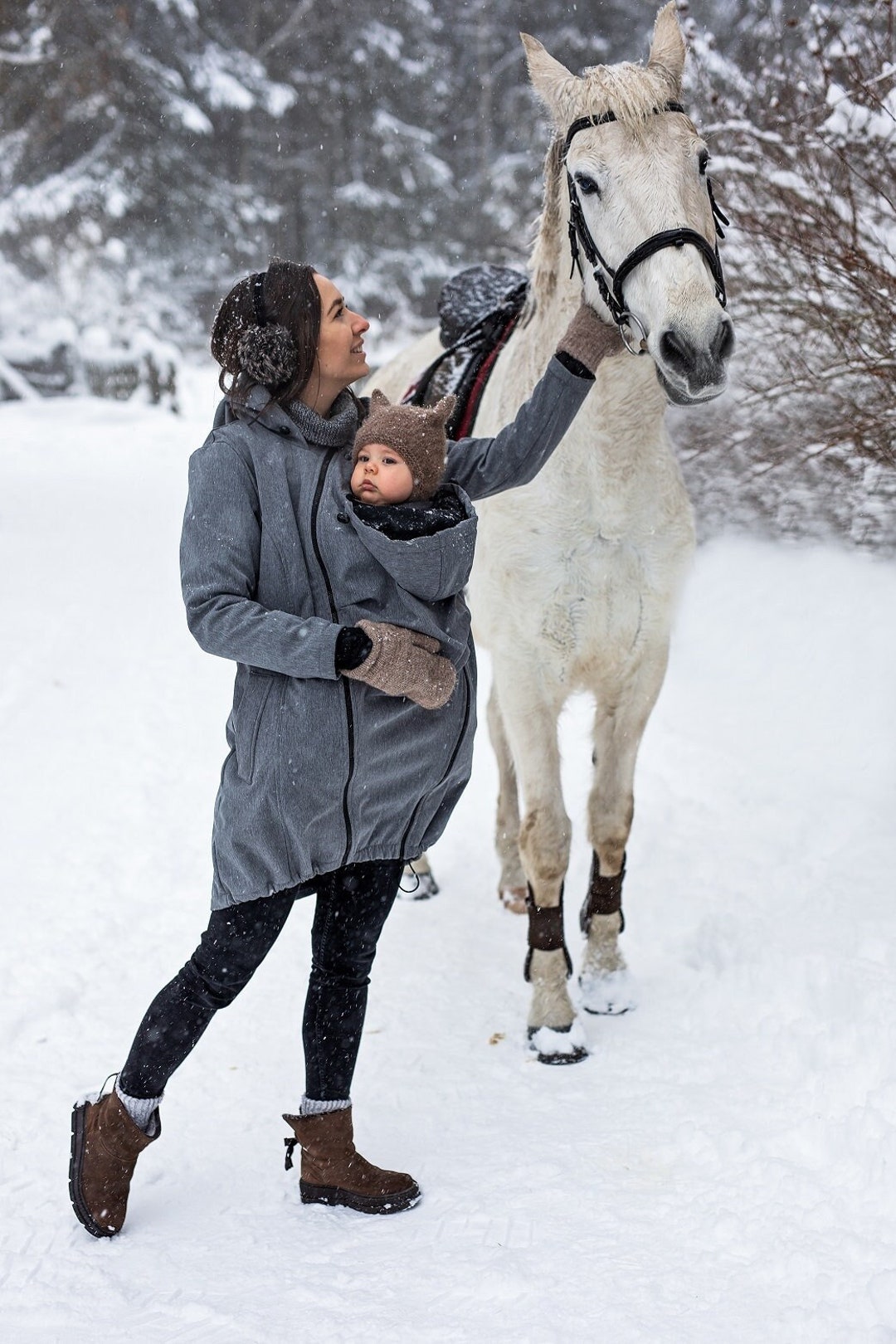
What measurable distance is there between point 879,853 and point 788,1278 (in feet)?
6.74

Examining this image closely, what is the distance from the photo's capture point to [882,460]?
3977 millimetres

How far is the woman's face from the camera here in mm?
2367

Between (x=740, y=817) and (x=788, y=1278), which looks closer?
(x=788, y=1278)

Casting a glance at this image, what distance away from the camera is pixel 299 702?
2.28 meters

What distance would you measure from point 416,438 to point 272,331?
14.6 inches

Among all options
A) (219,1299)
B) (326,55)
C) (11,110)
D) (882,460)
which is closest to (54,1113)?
(219,1299)

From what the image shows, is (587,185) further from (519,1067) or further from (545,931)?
(519,1067)

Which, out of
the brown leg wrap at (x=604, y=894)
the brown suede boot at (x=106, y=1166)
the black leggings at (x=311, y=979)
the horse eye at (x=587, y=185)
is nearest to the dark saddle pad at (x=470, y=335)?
the horse eye at (x=587, y=185)

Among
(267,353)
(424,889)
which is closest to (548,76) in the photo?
(267,353)

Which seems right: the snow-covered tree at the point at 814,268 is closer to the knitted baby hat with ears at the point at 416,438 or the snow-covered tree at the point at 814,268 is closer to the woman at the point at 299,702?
the knitted baby hat with ears at the point at 416,438

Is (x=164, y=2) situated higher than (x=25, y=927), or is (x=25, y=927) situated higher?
(x=164, y=2)

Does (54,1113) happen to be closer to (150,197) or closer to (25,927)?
(25,927)

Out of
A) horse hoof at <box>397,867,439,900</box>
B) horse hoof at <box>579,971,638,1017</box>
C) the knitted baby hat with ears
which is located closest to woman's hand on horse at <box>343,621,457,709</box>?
the knitted baby hat with ears

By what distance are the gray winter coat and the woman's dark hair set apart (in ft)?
0.18
